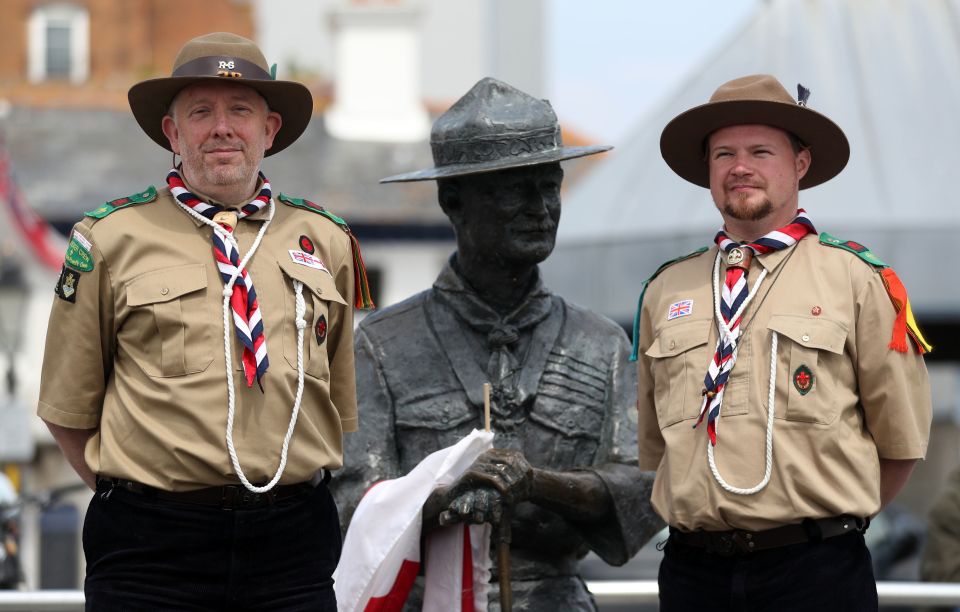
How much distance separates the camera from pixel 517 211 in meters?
4.90

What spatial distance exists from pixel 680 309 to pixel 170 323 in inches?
48.7

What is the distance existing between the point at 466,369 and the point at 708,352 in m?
0.88

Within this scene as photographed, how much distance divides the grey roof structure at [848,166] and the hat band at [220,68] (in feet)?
31.3

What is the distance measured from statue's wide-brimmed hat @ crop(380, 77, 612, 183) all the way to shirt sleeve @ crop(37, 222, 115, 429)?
103 cm

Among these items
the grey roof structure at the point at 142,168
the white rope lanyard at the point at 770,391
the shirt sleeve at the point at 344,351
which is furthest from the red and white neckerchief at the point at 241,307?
the grey roof structure at the point at 142,168

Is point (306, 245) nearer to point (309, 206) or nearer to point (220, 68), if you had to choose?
point (309, 206)

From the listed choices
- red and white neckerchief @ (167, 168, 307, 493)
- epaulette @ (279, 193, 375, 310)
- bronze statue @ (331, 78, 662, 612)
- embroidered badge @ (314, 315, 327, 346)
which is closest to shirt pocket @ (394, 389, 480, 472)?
bronze statue @ (331, 78, 662, 612)

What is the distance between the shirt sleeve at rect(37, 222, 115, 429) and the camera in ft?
13.5

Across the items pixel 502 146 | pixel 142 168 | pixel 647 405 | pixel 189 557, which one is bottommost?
pixel 189 557

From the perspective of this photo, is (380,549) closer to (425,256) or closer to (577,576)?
(577,576)

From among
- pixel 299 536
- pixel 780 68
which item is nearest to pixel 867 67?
pixel 780 68

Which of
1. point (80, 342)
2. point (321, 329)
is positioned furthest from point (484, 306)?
point (80, 342)

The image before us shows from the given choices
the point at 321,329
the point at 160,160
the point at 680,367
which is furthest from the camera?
the point at 160,160

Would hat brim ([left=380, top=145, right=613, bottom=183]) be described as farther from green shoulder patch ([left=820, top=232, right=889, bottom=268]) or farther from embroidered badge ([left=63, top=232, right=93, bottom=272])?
embroidered badge ([left=63, top=232, right=93, bottom=272])
